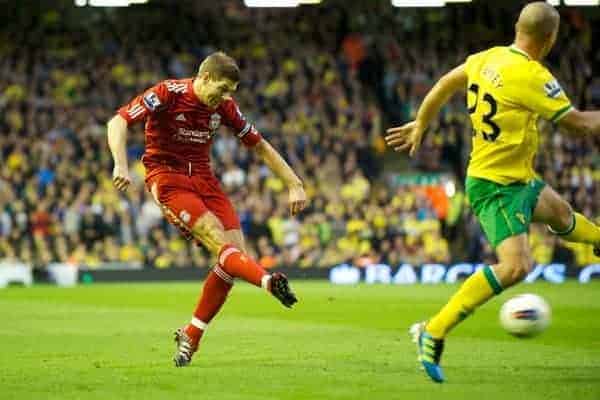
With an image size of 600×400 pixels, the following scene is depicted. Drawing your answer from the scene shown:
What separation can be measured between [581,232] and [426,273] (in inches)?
639

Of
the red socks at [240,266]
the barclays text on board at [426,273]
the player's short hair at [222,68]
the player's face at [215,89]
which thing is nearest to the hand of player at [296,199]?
the red socks at [240,266]

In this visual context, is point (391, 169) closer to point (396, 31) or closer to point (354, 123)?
point (354, 123)

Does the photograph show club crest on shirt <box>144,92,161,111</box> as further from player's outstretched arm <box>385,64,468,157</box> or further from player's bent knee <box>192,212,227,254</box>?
player's outstretched arm <box>385,64,468,157</box>

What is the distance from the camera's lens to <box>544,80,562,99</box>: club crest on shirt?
791 cm

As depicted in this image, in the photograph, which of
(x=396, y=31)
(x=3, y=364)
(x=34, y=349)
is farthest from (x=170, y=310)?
(x=396, y=31)

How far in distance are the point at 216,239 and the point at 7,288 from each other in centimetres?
1388

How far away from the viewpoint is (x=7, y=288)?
2261cm

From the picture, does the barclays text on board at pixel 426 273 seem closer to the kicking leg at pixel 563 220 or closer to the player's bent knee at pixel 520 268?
the kicking leg at pixel 563 220

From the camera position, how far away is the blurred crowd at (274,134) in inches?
1013

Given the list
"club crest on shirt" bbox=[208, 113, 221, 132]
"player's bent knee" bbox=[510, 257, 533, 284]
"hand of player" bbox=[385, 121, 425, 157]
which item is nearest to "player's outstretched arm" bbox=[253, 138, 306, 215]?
"club crest on shirt" bbox=[208, 113, 221, 132]

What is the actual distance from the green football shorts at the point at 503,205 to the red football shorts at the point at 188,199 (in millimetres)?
2141

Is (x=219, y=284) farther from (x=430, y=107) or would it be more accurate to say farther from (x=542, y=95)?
(x=542, y=95)

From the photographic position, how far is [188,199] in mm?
9656

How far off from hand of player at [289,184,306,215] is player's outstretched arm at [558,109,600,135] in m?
2.52
